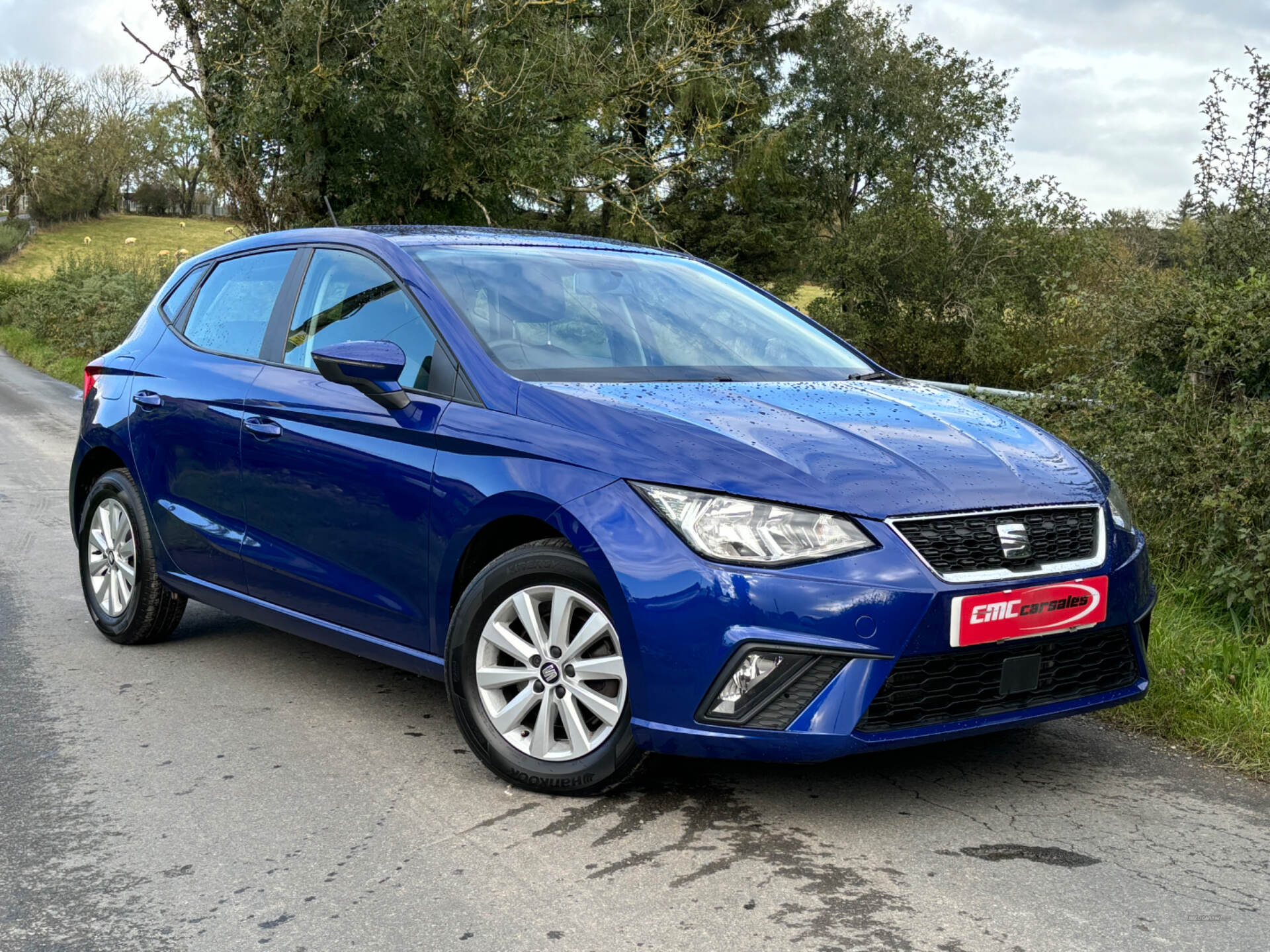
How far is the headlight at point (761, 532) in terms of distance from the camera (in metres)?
3.47

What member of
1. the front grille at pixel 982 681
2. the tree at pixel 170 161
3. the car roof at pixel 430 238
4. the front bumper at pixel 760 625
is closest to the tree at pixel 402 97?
the car roof at pixel 430 238

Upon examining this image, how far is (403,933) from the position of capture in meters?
3.06

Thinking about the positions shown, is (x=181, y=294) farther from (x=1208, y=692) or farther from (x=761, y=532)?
(x=1208, y=692)

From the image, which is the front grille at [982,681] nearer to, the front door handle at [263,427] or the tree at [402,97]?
the front door handle at [263,427]

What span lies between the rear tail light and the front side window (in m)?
1.63

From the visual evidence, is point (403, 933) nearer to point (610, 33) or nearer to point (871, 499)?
point (871, 499)

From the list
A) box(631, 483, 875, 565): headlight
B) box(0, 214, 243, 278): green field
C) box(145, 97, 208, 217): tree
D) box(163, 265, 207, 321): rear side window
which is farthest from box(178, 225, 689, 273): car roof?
box(0, 214, 243, 278): green field

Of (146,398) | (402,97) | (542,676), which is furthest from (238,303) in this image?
(402,97)

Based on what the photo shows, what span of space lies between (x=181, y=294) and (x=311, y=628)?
2.01 metres

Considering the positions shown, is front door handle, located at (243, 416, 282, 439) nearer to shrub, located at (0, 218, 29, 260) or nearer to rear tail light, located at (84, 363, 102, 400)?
rear tail light, located at (84, 363, 102, 400)

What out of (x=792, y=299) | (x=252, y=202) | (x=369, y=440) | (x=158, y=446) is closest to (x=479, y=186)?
(x=252, y=202)

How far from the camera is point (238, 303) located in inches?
216

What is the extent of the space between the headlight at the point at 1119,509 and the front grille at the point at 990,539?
250 millimetres

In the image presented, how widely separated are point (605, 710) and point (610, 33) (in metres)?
24.0
